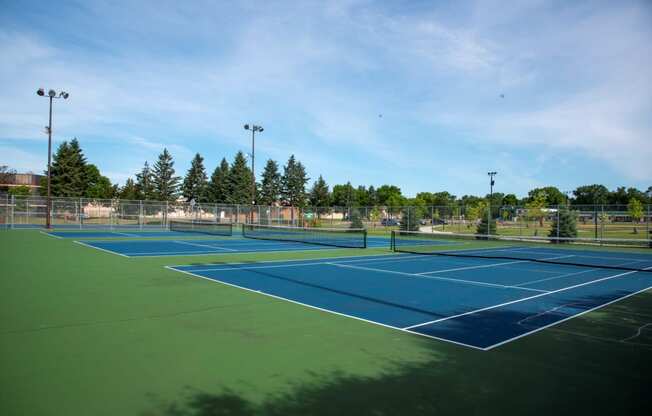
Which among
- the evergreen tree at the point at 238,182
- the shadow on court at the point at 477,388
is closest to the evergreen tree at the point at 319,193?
the evergreen tree at the point at 238,182

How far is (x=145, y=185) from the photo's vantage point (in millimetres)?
76625

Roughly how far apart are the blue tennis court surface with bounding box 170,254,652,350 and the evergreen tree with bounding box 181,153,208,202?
208 feet

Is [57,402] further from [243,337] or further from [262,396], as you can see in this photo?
[243,337]

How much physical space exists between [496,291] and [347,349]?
629cm

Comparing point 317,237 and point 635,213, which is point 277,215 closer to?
point 317,237

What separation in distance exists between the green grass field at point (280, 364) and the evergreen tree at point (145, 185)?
69356 mm

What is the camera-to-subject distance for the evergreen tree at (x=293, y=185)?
273ft

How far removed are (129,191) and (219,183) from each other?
14.6 m

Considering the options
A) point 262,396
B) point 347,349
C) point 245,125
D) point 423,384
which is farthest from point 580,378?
point 245,125

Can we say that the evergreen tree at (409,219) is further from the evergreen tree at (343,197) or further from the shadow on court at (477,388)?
the evergreen tree at (343,197)

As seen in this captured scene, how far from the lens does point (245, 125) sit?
3988 cm

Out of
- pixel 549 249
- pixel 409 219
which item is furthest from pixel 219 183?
pixel 549 249

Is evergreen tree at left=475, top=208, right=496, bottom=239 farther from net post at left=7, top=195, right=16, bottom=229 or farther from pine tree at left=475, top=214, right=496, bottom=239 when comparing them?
net post at left=7, top=195, right=16, bottom=229

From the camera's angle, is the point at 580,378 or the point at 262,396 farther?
the point at 580,378
